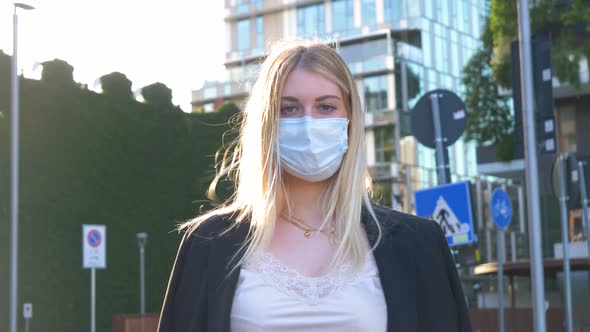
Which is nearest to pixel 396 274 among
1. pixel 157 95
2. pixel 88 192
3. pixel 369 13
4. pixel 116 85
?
pixel 88 192

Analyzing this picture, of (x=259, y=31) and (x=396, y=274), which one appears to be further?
(x=259, y=31)

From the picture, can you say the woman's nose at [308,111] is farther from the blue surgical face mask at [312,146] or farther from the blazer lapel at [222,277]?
Result: the blazer lapel at [222,277]

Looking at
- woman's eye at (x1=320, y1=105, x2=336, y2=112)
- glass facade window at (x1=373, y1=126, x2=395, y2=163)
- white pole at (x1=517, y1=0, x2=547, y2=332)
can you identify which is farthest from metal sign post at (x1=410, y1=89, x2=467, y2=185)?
glass facade window at (x1=373, y1=126, x2=395, y2=163)

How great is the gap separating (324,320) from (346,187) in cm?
42

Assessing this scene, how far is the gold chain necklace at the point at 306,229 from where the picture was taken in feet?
10.9

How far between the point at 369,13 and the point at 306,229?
72252 mm

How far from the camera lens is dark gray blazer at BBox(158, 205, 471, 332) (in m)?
3.16

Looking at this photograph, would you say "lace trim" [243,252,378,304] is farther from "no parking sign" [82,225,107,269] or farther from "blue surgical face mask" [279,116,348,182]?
"no parking sign" [82,225,107,269]

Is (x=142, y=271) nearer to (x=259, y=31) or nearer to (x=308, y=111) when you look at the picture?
(x=308, y=111)

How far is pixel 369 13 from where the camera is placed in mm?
74812

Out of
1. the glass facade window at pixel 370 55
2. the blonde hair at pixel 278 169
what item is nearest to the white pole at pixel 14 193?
the blonde hair at pixel 278 169

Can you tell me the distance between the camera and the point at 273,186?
11.0 ft

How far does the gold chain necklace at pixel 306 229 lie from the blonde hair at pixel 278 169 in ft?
0.08

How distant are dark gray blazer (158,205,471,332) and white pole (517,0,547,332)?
9583 millimetres
